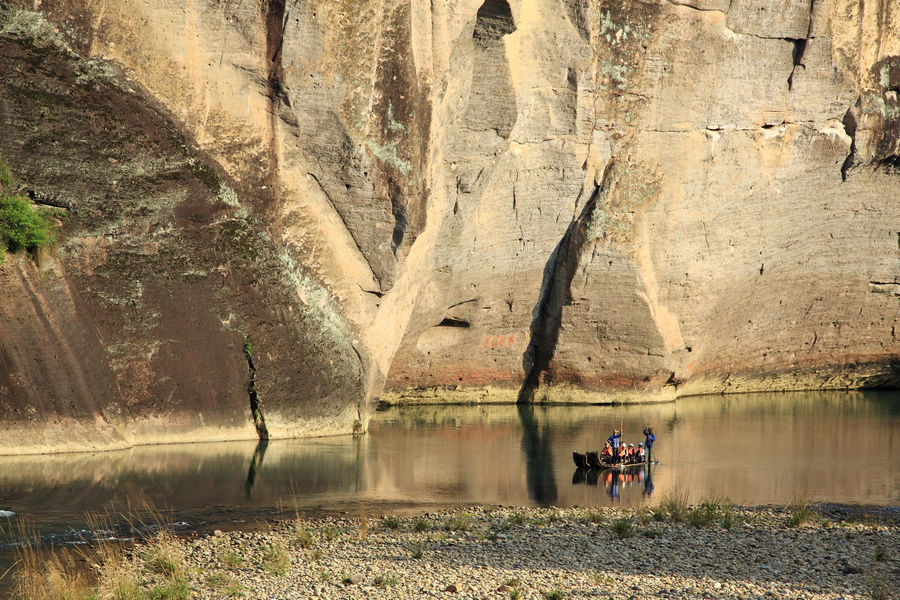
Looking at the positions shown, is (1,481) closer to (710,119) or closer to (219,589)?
(219,589)

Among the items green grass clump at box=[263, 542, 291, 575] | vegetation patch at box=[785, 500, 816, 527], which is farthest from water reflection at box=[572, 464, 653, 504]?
green grass clump at box=[263, 542, 291, 575]

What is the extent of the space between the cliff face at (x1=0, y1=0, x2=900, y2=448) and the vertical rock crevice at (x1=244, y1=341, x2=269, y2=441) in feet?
0.45

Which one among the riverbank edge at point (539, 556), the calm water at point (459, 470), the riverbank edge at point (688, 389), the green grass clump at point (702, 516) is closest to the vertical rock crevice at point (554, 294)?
the riverbank edge at point (688, 389)

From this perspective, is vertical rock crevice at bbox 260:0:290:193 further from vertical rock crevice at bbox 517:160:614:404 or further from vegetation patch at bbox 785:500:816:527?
vegetation patch at bbox 785:500:816:527

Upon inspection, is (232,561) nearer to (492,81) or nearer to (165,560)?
(165,560)

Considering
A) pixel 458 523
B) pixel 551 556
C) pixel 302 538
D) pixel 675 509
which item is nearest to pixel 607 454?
pixel 675 509

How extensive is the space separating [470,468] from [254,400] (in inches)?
199

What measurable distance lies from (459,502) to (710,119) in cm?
1624

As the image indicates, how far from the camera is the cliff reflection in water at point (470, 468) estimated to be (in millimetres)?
19688

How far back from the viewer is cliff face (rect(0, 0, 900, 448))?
22.5 m

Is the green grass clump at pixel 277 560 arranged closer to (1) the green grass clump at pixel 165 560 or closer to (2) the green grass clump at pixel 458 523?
(1) the green grass clump at pixel 165 560

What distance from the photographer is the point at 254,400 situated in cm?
2442

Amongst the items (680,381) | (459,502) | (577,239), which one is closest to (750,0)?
(577,239)

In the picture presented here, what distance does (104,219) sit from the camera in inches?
888
